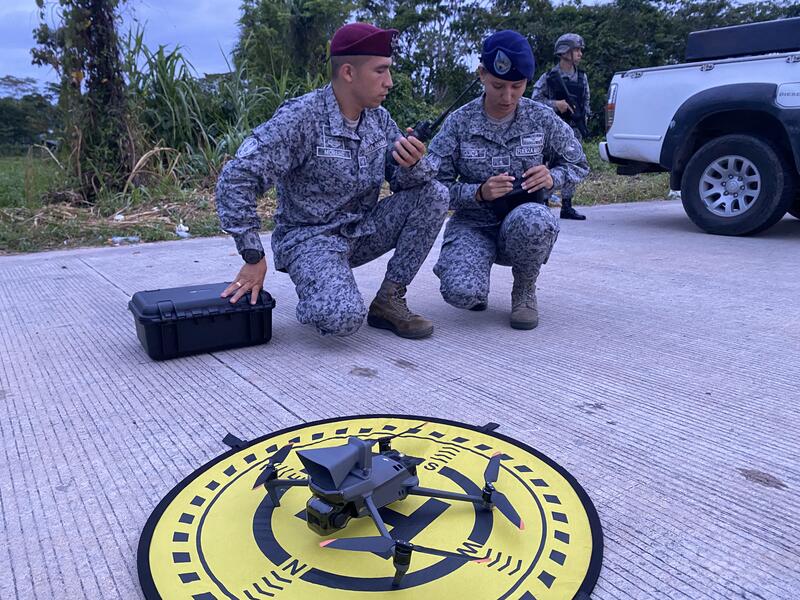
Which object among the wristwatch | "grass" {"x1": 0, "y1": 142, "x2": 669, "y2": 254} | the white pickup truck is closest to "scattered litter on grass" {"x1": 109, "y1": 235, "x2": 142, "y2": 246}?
"grass" {"x1": 0, "y1": 142, "x2": 669, "y2": 254}

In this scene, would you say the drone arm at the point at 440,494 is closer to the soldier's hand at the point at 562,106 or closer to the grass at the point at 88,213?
the grass at the point at 88,213

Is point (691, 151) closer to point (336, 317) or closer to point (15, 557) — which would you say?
point (336, 317)

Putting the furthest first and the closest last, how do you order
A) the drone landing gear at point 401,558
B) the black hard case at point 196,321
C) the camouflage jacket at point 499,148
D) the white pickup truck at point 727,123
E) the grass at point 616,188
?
1. the grass at point 616,188
2. the white pickup truck at point 727,123
3. the camouflage jacket at point 499,148
4. the black hard case at point 196,321
5. the drone landing gear at point 401,558

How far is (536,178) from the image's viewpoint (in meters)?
2.55

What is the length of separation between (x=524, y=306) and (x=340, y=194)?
2.92 feet

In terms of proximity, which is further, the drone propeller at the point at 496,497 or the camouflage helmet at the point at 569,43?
the camouflage helmet at the point at 569,43

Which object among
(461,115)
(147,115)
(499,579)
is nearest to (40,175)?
(147,115)

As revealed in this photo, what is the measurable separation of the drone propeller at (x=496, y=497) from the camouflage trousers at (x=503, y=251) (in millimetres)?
1270

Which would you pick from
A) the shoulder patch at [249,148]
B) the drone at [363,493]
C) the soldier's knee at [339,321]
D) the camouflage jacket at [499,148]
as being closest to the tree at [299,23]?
the camouflage jacket at [499,148]

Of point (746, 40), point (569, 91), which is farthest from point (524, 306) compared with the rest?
point (569, 91)

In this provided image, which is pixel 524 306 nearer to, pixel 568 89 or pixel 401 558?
pixel 401 558

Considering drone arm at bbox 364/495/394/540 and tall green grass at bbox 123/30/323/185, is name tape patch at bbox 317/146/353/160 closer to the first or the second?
drone arm at bbox 364/495/394/540

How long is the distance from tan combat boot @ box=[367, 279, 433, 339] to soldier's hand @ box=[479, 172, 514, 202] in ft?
1.72

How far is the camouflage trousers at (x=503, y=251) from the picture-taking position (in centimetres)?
258
